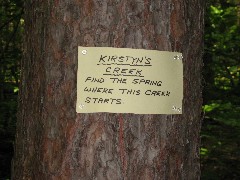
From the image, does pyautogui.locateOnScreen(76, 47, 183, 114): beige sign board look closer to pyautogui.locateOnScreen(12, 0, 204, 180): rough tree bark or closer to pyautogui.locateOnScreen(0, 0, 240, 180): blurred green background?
pyautogui.locateOnScreen(12, 0, 204, 180): rough tree bark

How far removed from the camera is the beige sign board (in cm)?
120

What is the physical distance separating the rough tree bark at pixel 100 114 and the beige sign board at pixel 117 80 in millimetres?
25

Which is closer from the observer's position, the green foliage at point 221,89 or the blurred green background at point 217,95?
the green foliage at point 221,89

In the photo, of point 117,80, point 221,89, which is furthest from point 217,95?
point 117,80

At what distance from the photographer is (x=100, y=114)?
1.21m

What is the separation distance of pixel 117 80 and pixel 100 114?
12 cm

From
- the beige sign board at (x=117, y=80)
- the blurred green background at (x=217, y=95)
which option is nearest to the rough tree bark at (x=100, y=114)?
the beige sign board at (x=117, y=80)

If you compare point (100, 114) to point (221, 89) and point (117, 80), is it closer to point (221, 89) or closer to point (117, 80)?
point (117, 80)

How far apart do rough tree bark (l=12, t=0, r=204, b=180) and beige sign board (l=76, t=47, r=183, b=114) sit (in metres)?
0.03

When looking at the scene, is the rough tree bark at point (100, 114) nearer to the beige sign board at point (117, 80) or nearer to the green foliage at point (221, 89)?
the beige sign board at point (117, 80)

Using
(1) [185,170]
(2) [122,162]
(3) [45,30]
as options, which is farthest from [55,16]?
(1) [185,170]

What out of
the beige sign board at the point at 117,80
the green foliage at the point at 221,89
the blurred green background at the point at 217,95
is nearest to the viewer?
the beige sign board at the point at 117,80

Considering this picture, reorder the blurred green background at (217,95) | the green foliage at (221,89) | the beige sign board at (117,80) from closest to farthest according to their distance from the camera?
the beige sign board at (117,80) < the green foliage at (221,89) < the blurred green background at (217,95)

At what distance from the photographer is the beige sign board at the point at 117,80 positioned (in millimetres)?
1200
